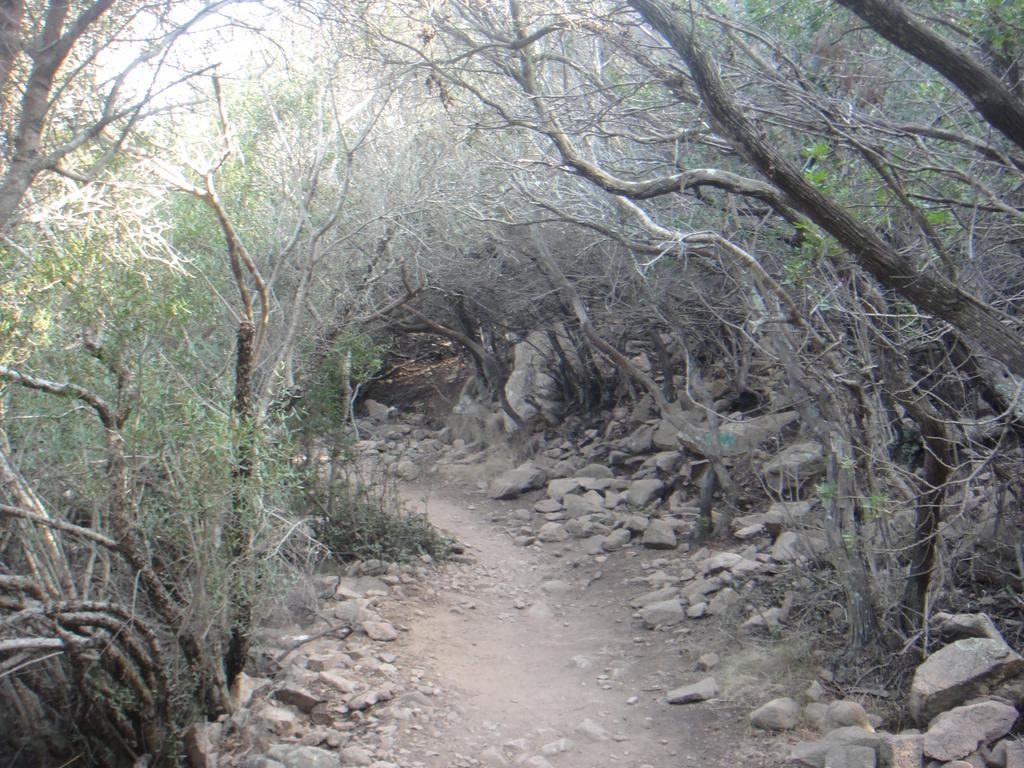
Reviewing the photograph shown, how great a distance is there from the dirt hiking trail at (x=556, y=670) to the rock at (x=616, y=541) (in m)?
0.12

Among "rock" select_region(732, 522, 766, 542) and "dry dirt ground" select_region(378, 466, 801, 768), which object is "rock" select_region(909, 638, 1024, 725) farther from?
"rock" select_region(732, 522, 766, 542)

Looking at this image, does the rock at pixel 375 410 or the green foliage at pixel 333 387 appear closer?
the green foliage at pixel 333 387

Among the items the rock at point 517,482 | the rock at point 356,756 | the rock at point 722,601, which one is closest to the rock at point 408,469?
the rock at point 517,482

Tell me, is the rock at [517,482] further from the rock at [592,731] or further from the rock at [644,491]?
the rock at [592,731]

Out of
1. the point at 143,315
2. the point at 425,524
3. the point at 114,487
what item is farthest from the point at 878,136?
the point at 425,524

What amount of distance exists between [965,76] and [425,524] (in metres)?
7.16

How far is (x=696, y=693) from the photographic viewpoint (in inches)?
255

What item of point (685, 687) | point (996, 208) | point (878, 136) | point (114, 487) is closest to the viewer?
point (114, 487)

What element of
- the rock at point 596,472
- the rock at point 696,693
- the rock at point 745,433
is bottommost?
the rock at point 696,693

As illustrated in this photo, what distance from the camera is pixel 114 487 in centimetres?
475

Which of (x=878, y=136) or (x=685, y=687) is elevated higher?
(x=878, y=136)

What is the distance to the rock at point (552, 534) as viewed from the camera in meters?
10.8

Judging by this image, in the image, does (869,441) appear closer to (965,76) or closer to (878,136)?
(878,136)

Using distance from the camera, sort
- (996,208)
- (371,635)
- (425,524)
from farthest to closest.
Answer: (425,524) < (371,635) < (996,208)
